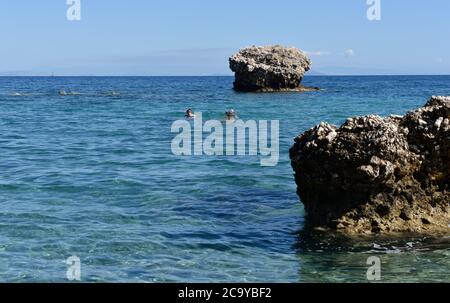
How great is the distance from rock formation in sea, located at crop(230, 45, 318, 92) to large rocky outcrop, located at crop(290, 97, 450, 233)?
6542cm

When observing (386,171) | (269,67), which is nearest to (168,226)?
(386,171)

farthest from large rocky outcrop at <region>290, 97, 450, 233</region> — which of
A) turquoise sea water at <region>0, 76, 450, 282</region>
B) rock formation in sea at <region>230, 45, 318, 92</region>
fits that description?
rock formation in sea at <region>230, 45, 318, 92</region>

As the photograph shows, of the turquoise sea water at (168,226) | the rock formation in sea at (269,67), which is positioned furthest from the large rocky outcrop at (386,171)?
the rock formation in sea at (269,67)

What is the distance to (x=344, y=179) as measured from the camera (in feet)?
44.1

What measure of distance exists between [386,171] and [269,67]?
219 ft

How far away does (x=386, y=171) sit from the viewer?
13016 mm

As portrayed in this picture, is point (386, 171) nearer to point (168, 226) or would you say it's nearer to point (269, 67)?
point (168, 226)

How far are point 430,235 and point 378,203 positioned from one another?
47.5 inches

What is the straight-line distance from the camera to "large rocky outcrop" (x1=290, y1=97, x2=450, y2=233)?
43.3ft

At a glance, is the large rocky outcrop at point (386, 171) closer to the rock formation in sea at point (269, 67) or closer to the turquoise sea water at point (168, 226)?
the turquoise sea water at point (168, 226)

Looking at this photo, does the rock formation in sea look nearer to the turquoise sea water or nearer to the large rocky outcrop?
the turquoise sea water

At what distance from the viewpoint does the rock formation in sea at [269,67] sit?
7931 centimetres

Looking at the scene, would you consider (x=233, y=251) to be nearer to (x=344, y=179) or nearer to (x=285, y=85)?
(x=344, y=179)

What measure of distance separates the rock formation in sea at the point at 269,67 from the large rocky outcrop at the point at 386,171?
65415 mm
